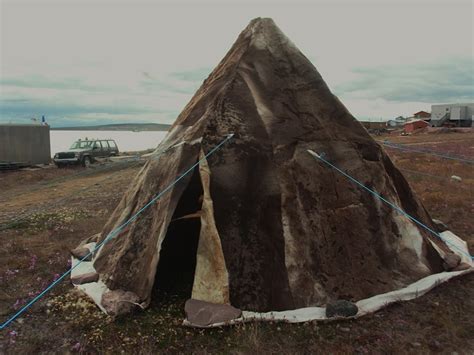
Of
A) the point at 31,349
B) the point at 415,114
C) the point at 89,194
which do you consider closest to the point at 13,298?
the point at 31,349

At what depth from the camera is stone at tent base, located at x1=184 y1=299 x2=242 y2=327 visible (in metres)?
5.52

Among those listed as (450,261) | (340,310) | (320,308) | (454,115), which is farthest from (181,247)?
(454,115)

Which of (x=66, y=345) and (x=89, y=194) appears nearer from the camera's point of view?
(x=66, y=345)

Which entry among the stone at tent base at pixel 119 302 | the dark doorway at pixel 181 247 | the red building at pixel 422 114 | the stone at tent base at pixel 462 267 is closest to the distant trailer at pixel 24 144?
the dark doorway at pixel 181 247

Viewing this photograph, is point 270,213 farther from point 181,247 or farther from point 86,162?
point 86,162

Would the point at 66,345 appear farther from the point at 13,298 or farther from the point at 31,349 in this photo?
the point at 13,298

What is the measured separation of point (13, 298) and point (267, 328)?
4.21m

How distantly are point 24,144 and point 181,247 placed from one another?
2519cm

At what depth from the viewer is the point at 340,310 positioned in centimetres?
567

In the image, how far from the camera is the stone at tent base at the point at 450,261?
7.06 m

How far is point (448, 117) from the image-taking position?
70938 millimetres

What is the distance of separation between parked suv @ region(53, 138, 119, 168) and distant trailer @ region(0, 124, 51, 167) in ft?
5.85

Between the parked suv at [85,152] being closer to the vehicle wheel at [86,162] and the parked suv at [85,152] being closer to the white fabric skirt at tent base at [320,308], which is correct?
the vehicle wheel at [86,162]

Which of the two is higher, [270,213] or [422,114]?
[422,114]
